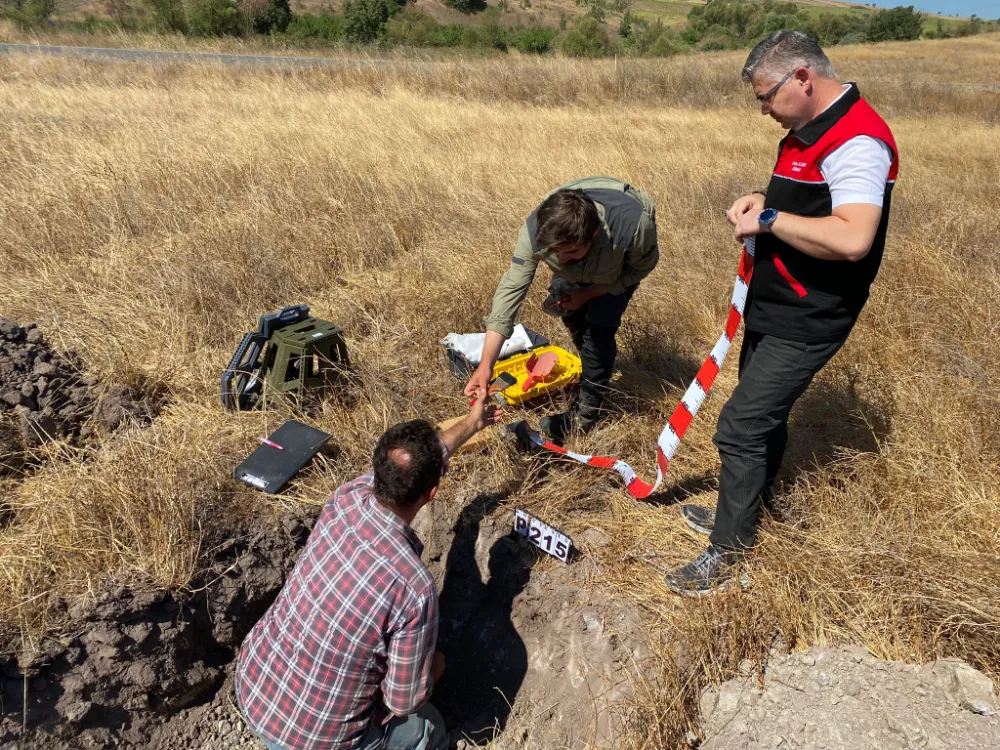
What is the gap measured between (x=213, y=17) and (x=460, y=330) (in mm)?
25054

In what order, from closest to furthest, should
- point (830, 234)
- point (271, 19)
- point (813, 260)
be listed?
point (830, 234)
point (813, 260)
point (271, 19)

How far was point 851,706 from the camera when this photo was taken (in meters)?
2.11

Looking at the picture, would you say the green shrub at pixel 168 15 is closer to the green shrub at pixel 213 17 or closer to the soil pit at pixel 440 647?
the green shrub at pixel 213 17

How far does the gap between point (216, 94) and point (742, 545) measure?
11325mm

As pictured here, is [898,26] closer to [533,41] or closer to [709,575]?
[533,41]

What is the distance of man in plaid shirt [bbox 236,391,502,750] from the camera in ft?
6.38

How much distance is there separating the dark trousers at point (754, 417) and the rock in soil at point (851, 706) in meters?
0.52

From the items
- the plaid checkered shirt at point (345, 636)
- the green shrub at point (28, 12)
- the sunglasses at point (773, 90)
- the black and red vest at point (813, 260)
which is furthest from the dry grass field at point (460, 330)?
the green shrub at point (28, 12)

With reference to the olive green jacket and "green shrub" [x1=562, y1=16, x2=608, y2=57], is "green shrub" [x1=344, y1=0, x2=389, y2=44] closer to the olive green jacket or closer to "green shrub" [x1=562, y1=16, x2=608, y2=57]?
"green shrub" [x1=562, y1=16, x2=608, y2=57]

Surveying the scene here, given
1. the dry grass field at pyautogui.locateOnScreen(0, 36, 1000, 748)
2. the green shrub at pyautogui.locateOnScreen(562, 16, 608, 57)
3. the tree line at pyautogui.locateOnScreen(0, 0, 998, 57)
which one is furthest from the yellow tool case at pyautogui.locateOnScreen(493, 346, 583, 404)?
the green shrub at pyautogui.locateOnScreen(562, 16, 608, 57)

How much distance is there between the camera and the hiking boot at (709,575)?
101 inches

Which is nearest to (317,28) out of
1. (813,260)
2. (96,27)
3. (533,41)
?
(96,27)

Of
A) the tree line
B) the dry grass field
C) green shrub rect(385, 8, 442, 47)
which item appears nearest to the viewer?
the dry grass field

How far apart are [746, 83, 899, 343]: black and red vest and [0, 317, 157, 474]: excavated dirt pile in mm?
3210
